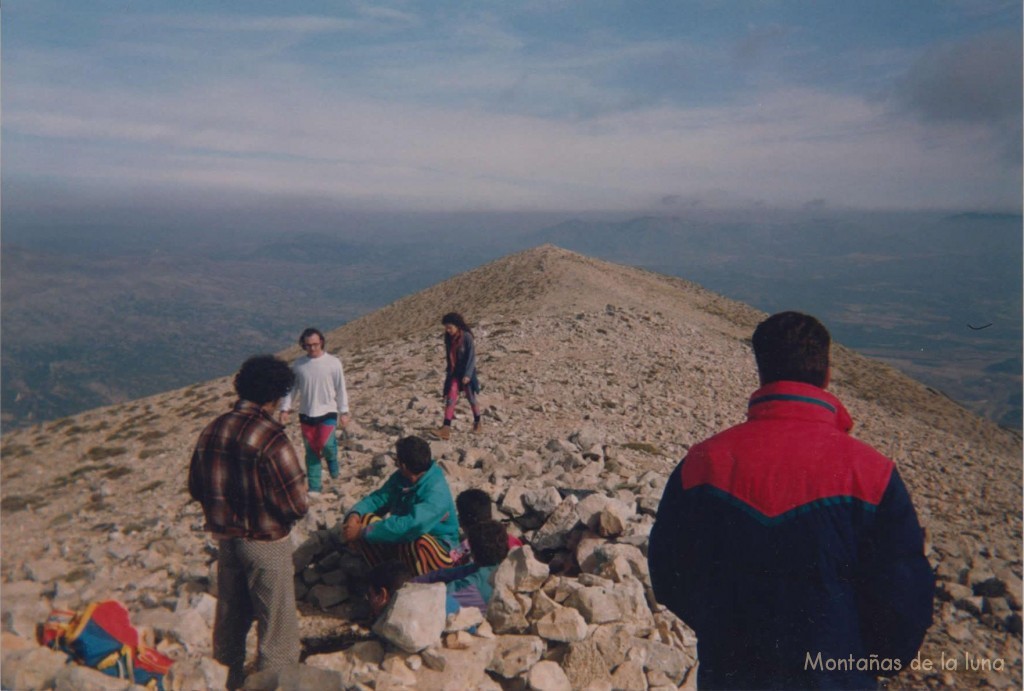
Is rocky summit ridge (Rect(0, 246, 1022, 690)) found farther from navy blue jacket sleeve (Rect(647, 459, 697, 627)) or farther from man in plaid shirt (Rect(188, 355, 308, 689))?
navy blue jacket sleeve (Rect(647, 459, 697, 627))

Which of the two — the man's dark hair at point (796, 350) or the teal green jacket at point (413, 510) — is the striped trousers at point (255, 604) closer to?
the teal green jacket at point (413, 510)

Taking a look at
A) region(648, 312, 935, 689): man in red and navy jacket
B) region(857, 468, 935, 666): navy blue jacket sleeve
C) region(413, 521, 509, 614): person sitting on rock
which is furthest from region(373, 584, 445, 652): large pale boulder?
region(857, 468, 935, 666): navy blue jacket sleeve

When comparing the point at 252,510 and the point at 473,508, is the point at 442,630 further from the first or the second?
the point at 252,510

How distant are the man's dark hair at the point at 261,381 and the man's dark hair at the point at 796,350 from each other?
3.17 m

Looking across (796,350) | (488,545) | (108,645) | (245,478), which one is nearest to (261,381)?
(245,478)

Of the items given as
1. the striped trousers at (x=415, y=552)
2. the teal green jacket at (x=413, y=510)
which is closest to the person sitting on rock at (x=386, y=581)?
the striped trousers at (x=415, y=552)

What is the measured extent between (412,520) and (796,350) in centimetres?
337

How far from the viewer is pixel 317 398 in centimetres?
777

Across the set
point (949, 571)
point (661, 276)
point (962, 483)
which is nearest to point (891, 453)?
point (962, 483)

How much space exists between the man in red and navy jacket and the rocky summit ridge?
6.81 feet

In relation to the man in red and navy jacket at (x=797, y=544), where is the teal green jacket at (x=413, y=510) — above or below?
below

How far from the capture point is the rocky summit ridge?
14.1 ft

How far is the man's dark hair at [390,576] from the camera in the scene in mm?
4680

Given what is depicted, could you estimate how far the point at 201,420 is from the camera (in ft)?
56.2
